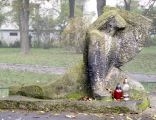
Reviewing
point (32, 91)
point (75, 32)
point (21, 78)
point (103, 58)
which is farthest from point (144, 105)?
point (75, 32)

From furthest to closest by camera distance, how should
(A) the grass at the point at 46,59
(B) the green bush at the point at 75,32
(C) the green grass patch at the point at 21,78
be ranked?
(B) the green bush at the point at 75,32 < (A) the grass at the point at 46,59 < (C) the green grass patch at the point at 21,78

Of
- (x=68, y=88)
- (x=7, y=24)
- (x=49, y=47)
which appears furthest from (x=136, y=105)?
(x=7, y=24)

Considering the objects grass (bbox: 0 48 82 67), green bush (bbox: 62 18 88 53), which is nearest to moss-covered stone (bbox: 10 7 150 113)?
grass (bbox: 0 48 82 67)

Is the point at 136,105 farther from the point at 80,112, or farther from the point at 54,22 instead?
the point at 54,22

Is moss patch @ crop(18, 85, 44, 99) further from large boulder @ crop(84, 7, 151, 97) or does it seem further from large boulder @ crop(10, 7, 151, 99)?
large boulder @ crop(84, 7, 151, 97)

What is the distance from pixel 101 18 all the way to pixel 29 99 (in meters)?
1.71

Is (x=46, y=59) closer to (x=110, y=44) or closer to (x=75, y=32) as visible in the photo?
(x=75, y=32)

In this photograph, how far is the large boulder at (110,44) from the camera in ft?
23.7

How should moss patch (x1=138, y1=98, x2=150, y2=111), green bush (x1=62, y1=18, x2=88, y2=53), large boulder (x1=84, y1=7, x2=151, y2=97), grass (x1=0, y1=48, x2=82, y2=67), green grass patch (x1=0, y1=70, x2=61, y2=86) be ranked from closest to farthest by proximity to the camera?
moss patch (x1=138, y1=98, x2=150, y2=111) → large boulder (x1=84, y1=7, x2=151, y2=97) → green grass patch (x1=0, y1=70, x2=61, y2=86) → grass (x1=0, y1=48, x2=82, y2=67) → green bush (x1=62, y1=18, x2=88, y2=53)

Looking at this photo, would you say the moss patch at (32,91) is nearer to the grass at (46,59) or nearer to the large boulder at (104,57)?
the large boulder at (104,57)

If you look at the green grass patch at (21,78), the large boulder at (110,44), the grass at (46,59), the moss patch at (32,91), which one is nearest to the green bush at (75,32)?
the grass at (46,59)

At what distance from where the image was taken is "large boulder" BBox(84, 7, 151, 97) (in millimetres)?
7227

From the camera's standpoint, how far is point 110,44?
737 cm

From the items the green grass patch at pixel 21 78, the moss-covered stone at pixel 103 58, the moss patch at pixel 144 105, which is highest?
the moss-covered stone at pixel 103 58
